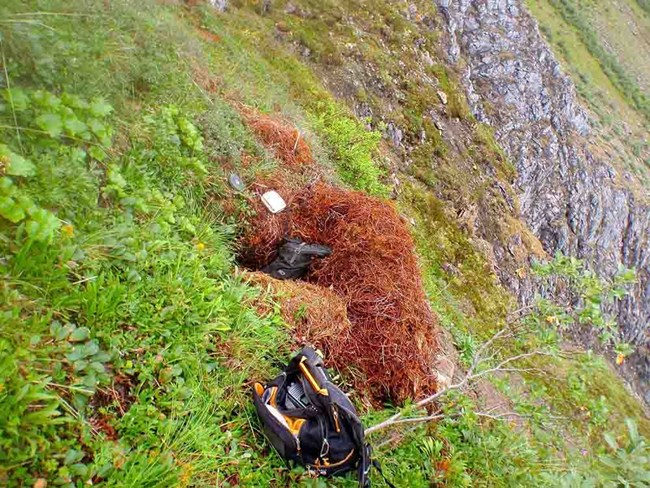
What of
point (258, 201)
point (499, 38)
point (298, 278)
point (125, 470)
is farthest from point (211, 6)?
point (499, 38)

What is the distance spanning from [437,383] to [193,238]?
2.38 m

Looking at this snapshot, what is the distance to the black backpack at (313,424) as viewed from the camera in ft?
8.20

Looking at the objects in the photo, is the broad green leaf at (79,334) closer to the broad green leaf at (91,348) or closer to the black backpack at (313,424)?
the broad green leaf at (91,348)

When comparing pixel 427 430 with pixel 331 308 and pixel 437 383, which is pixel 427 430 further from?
pixel 331 308

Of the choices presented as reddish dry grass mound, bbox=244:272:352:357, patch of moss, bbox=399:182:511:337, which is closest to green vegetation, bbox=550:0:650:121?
patch of moss, bbox=399:182:511:337

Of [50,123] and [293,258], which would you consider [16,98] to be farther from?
[293,258]

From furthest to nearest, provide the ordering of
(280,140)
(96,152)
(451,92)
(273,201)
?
(451,92)
(280,140)
(273,201)
(96,152)

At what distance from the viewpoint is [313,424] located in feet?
8.43

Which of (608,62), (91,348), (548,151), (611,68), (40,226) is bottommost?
(548,151)

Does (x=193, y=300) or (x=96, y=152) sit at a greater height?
(x=96, y=152)

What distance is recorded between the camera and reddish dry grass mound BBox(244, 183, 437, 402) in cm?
354

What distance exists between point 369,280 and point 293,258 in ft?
2.38

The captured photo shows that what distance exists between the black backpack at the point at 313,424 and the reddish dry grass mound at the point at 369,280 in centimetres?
61

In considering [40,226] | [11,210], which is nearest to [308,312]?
[40,226]
